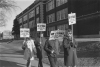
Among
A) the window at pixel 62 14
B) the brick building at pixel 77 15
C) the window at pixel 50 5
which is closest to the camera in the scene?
the brick building at pixel 77 15

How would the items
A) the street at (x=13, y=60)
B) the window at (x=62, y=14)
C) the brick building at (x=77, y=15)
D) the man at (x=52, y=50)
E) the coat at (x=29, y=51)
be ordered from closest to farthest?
the man at (x=52, y=50) → the coat at (x=29, y=51) → the street at (x=13, y=60) → the brick building at (x=77, y=15) → the window at (x=62, y=14)

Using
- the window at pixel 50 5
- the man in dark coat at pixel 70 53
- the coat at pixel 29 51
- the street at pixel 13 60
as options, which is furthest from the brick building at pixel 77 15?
the man in dark coat at pixel 70 53

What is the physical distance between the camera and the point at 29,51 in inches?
350

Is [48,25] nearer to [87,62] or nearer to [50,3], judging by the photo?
[50,3]

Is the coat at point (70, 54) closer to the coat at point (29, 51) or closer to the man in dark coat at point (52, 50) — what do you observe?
the man in dark coat at point (52, 50)

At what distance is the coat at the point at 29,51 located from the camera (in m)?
8.82

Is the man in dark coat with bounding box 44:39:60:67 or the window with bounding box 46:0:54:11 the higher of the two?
the window with bounding box 46:0:54:11

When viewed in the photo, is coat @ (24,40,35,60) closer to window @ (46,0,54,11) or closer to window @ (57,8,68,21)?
window @ (57,8,68,21)

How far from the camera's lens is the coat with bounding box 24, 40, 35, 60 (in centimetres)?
882

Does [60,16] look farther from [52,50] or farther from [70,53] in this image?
[70,53]

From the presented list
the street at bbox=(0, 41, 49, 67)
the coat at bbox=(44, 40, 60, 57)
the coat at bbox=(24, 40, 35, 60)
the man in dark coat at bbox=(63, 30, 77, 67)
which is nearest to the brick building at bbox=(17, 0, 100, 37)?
the street at bbox=(0, 41, 49, 67)

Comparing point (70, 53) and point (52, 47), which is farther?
point (52, 47)

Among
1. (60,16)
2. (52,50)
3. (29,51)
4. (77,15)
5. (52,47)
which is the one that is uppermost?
(60,16)

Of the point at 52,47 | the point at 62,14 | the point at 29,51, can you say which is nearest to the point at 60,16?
the point at 62,14
